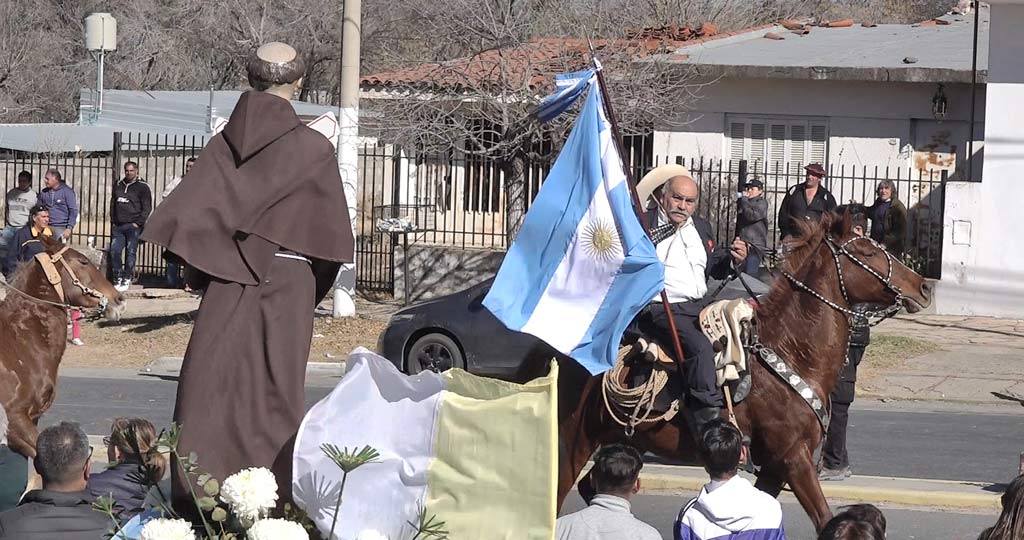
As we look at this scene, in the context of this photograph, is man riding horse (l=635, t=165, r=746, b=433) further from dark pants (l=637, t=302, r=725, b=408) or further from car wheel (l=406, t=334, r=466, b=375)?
car wheel (l=406, t=334, r=466, b=375)

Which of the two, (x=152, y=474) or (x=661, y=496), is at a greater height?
(x=152, y=474)

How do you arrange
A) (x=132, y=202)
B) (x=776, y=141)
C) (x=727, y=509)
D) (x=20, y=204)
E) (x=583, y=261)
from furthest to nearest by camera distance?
1. (x=776, y=141)
2. (x=132, y=202)
3. (x=20, y=204)
4. (x=583, y=261)
5. (x=727, y=509)

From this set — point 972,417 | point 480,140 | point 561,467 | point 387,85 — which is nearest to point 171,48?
point 387,85

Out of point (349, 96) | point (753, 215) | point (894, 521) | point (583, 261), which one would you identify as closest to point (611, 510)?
point (583, 261)

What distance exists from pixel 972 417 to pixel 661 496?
5.41 m

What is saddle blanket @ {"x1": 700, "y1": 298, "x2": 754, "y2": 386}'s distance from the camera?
768cm

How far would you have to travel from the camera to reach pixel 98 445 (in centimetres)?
1118

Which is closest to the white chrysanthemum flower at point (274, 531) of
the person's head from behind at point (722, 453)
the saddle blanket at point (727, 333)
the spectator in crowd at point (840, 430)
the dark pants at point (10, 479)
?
the person's head from behind at point (722, 453)

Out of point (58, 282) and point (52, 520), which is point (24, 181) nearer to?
point (58, 282)

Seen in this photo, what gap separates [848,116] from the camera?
78.3 feet

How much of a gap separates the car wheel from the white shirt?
23.8ft

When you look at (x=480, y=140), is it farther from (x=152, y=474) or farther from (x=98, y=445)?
(x=152, y=474)

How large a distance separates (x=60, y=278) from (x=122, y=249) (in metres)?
13.3

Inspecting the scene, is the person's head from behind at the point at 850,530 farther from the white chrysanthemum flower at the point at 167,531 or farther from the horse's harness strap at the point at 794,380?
the horse's harness strap at the point at 794,380
